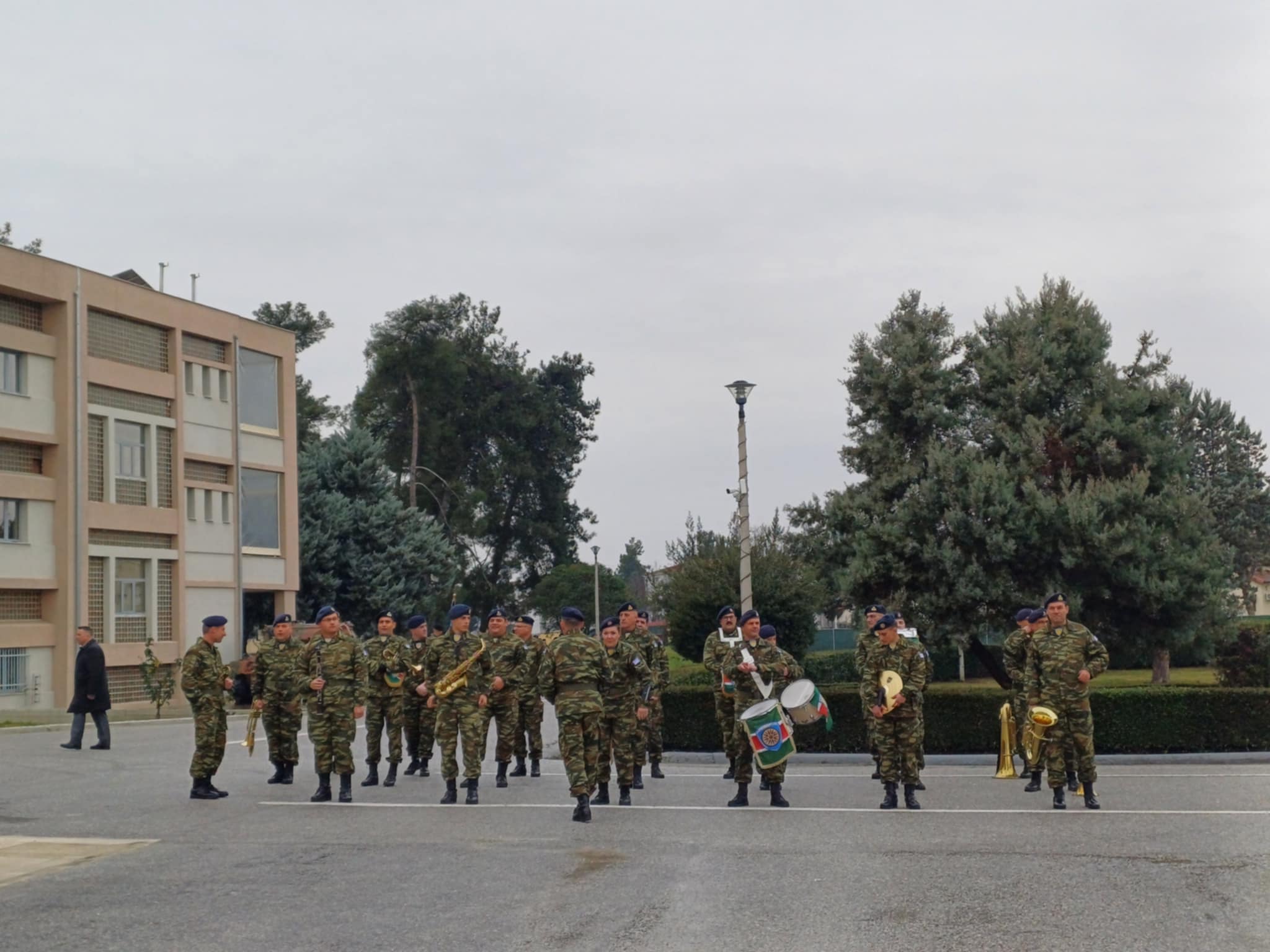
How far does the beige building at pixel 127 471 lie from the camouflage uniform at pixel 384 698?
2498 centimetres

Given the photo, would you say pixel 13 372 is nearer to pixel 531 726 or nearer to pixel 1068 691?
pixel 531 726

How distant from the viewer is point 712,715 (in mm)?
21672

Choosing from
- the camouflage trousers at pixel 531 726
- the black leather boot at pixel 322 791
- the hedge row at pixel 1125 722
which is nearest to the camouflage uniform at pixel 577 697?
the black leather boot at pixel 322 791

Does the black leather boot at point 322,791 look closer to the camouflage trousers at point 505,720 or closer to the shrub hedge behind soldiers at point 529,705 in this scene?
the camouflage trousers at point 505,720

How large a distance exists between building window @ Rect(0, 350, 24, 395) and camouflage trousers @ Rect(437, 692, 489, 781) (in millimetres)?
28701

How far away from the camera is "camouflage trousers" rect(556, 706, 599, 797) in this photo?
13.6m

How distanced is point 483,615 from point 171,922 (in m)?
73.3

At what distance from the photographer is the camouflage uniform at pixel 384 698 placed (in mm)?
17969

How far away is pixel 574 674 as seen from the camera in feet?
45.9

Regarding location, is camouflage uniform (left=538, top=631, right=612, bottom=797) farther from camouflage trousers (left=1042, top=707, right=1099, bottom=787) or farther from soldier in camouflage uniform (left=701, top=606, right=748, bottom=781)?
camouflage trousers (left=1042, top=707, right=1099, bottom=787)

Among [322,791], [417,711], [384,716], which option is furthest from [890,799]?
[384,716]

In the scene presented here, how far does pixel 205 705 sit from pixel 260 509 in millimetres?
35909

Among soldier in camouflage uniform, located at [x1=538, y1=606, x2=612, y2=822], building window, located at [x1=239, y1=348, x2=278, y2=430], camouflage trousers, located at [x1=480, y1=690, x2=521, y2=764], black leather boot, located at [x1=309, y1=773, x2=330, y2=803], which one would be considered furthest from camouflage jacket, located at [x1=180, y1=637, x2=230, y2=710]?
building window, located at [x1=239, y1=348, x2=278, y2=430]

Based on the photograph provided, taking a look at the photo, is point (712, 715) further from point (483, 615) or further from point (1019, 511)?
point (483, 615)
